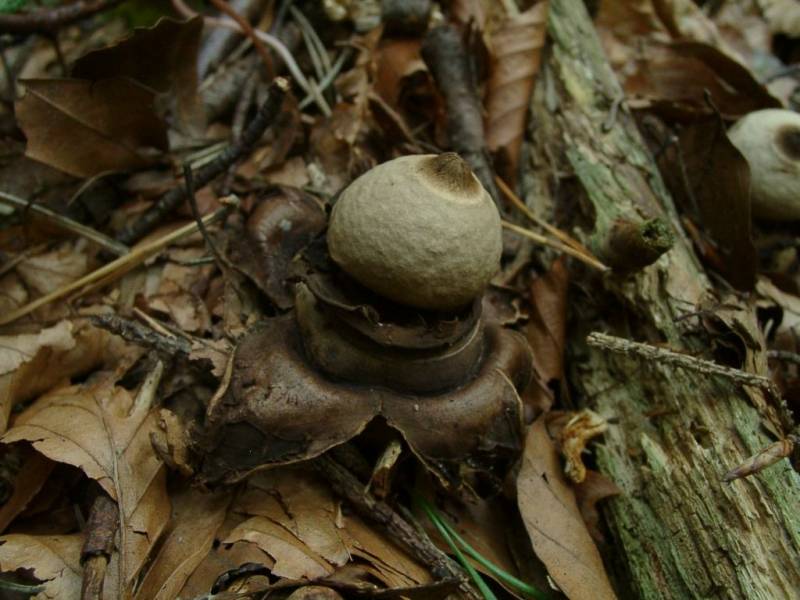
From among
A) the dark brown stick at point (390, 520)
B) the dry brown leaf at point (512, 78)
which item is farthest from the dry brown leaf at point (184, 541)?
the dry brown leaf at point (512, 78)

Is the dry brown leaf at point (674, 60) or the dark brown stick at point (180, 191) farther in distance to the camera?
the dry brown leaf at point (674, 60)

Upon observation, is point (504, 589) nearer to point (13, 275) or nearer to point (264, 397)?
point (264, 397)

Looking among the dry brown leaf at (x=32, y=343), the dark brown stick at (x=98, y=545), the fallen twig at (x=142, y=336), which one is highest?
the fallen twig at (x=142, y=336)

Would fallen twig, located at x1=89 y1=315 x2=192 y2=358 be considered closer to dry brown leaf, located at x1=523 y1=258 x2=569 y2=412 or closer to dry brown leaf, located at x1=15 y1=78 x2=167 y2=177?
dry brown leaf, located at x1=15 y1=78 x2=167 y2=177

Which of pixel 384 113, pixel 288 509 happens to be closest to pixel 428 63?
pixel 384 113

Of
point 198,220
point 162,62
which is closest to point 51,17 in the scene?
point 162,62

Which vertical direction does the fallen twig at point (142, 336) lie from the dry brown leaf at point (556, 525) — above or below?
above

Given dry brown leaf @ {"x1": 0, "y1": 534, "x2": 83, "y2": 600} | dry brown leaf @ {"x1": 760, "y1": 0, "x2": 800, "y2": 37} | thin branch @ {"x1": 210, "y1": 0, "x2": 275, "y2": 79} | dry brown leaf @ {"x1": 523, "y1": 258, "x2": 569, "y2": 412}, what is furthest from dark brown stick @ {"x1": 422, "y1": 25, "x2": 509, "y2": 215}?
dry brown leaf @ {"x1": 760, "y1": 0, "x2": 800, "y2": 37}

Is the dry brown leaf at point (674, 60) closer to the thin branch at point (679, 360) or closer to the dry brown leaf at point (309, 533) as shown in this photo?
the thin branch at point (679, 360)
